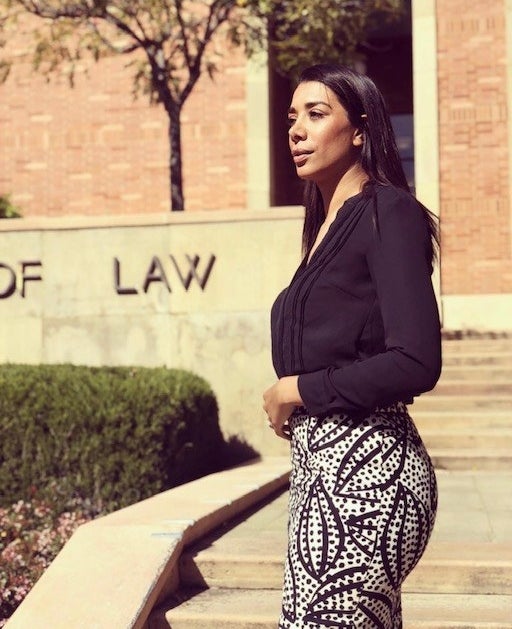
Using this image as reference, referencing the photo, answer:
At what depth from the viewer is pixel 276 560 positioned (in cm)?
505

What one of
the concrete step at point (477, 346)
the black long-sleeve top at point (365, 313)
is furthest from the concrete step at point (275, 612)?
the concrete step at point (477, 346)

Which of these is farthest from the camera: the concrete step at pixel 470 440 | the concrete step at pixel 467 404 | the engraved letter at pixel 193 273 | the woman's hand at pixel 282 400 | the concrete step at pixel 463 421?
the concrete step at pixel 467 404

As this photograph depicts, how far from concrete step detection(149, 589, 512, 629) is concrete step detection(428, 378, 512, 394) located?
570cm

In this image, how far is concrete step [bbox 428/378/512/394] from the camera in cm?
1046

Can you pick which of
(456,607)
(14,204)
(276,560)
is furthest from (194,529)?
(14,204)

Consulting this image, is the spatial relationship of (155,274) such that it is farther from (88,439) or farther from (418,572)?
(418,572)

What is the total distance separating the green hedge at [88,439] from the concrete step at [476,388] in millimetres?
3808

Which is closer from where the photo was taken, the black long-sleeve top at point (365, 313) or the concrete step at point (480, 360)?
the black long-sleeve top at point (365, 313)

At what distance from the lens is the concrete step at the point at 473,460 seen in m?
8.84

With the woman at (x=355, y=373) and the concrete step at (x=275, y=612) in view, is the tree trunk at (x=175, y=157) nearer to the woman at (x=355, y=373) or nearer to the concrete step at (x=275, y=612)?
the concrete step at (x=275, y=612)

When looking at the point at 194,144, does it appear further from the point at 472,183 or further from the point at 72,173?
the point at 472,183

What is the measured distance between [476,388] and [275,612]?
20.6ft

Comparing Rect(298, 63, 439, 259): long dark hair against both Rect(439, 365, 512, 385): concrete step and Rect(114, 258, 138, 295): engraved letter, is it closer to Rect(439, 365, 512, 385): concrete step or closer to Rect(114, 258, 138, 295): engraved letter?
Rect(114, 258, 138, 295): engraved letter

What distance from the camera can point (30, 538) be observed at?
6.18 metres
